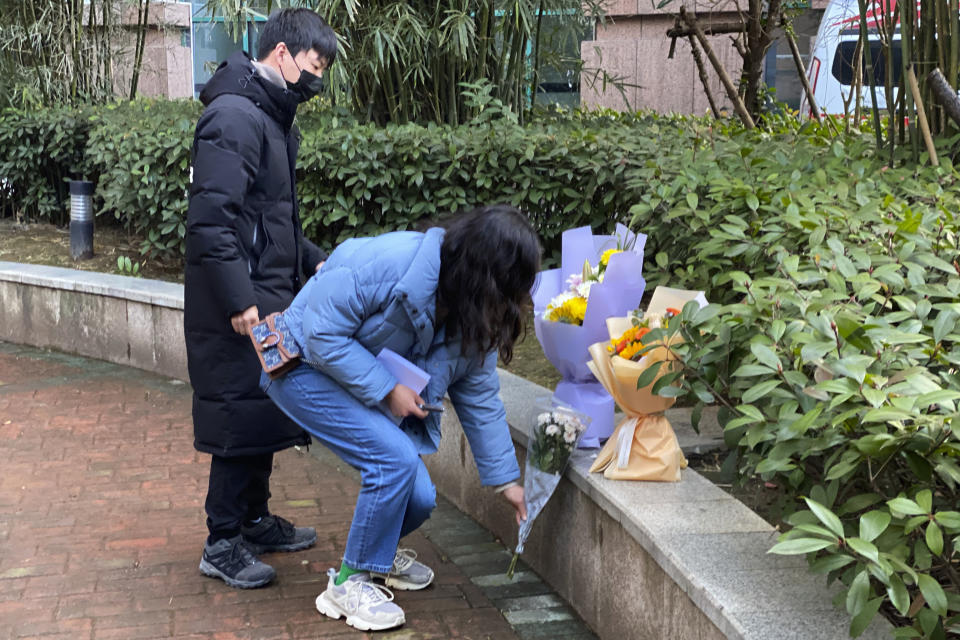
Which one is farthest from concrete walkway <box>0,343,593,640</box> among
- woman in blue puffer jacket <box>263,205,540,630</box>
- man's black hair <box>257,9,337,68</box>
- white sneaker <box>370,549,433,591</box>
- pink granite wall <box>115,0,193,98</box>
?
pink granite wall <box>115,0,193,98</box>

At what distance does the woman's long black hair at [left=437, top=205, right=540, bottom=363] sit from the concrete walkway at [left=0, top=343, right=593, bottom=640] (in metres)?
1.01

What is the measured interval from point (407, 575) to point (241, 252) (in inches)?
48.5

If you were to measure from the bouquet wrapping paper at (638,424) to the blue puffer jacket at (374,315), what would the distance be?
1.34 feet

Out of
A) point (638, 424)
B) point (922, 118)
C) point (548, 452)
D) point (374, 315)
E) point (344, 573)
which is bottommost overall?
point (344, 573)

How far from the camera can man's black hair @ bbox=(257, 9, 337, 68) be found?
11.7 feet

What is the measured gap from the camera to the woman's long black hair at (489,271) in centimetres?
308

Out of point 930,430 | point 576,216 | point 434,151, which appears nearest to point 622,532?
point 930,430

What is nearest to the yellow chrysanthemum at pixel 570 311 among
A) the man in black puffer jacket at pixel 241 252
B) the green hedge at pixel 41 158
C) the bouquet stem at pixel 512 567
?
the bouquet stem at pixel 512 567

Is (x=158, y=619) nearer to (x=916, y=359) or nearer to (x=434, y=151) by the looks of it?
(x=916, y=359)

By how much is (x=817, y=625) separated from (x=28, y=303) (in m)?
6.41

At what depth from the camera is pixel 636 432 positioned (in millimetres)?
3377

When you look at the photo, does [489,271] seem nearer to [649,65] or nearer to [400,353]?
[400,353]

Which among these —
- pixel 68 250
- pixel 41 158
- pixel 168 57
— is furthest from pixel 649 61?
pixel 68 250

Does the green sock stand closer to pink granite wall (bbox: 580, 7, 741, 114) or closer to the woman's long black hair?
the woman's long black hair
